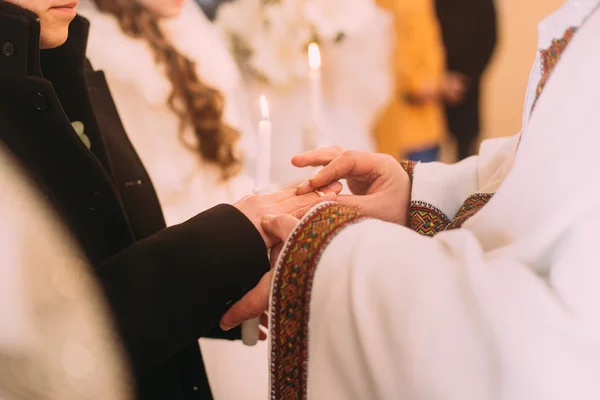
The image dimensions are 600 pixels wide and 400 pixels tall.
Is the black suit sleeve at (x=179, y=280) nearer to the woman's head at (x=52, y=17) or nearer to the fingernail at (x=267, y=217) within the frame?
the fingernail at (x=267, y=217)

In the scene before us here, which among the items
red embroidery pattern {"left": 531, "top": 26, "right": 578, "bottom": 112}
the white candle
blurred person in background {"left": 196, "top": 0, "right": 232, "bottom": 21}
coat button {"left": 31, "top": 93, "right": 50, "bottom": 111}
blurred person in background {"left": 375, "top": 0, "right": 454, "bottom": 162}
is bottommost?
blurred person in background {"left": 375, "top": 0, "right": 454, "bottom": 162}

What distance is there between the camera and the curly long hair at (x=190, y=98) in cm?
126

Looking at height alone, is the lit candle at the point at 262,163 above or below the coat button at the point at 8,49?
below

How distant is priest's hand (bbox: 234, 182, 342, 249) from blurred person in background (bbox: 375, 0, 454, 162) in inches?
40.8

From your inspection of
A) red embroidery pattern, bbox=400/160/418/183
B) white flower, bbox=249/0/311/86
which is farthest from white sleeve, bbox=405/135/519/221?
white flower, bbox=249/0/311/86

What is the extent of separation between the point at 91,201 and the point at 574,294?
58 centimetres

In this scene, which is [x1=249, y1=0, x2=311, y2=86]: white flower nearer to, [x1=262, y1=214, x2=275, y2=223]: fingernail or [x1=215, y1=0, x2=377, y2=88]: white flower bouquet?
[x1=215, y1=0, x2=377, y2=88]: white flower bouquet

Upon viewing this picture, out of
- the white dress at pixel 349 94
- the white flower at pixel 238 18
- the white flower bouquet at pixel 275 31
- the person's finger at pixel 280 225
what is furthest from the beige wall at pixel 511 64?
the person's finger at pixel 280 225

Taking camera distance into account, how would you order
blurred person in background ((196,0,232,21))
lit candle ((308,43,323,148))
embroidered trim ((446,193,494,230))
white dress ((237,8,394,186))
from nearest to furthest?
embroidered trim ((446,193,494,230)) < lit candle ((308,43,323,148)) < blurred person in background ((196,0,232,21)) < white dress ((237,8,394,186))

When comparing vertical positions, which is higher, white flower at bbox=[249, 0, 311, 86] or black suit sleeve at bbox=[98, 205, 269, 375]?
white flower at bbox=[249, 0, 311, 86]

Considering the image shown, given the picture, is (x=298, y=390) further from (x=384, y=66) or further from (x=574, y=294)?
(x=384, y=66)

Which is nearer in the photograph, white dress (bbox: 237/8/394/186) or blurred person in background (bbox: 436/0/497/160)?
white dress (bbox: 237/8/394/186)

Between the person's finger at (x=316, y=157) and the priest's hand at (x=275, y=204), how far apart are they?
0.16 ft

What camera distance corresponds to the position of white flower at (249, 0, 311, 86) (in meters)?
1.47
